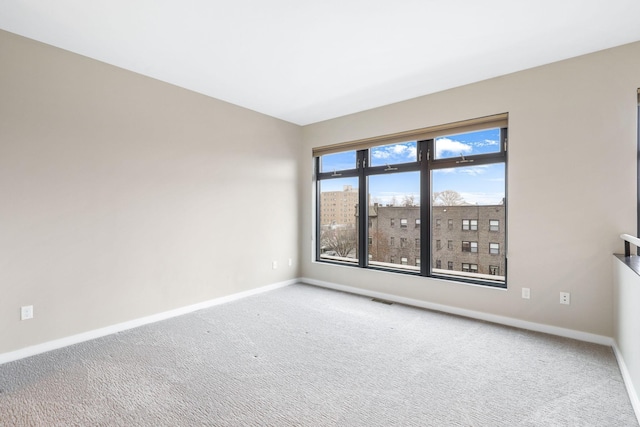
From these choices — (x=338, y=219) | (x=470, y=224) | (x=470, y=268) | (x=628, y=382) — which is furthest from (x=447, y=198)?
(x=628, y=382)

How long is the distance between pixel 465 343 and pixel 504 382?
61cm

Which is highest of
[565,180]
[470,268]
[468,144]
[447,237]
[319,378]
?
[468,144]

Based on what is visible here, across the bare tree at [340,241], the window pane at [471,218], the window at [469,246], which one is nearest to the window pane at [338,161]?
the bare tree at [340,241]

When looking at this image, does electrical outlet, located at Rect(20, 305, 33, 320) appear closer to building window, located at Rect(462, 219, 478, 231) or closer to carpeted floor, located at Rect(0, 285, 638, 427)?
carpeted floor, located at Rect(0, 285, 638, 427)

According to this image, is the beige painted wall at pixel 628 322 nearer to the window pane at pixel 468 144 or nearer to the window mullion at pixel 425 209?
the window pane at pixel 468 144

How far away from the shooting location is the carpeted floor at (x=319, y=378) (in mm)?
1752

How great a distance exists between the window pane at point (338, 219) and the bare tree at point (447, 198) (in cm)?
118

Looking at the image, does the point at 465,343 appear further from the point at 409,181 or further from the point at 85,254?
the point at 85,254

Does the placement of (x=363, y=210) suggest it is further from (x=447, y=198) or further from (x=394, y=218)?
(x=447, y=198)

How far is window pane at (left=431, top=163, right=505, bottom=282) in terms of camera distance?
3.34 metres

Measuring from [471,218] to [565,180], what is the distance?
0.93 m

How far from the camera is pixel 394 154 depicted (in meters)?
4.14

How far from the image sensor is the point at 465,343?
2.69 metres

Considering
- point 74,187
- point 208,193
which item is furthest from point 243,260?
point 74,187
